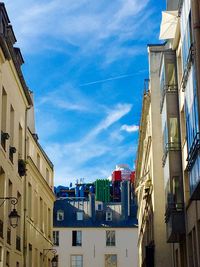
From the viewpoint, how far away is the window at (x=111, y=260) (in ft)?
252

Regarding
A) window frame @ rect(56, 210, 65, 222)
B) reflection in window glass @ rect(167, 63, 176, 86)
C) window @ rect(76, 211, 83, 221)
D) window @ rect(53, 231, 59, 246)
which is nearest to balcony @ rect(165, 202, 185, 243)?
reflection in window glass @ rect(167, 63, 176, 86)

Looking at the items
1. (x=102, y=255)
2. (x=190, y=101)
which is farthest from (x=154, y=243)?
(x=102, y=255)

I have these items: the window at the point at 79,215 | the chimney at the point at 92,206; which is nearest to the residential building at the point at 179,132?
the chimney at the point at 92,206

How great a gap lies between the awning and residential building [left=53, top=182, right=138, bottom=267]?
50643 millimetres

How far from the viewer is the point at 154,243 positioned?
37.0m

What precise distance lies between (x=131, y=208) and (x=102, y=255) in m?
7.70

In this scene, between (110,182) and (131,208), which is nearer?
(131,208)

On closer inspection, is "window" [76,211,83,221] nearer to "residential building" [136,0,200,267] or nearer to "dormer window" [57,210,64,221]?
"dormer window" [57,210,64,221]

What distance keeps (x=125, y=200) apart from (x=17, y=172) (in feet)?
174

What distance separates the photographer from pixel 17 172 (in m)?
29.4

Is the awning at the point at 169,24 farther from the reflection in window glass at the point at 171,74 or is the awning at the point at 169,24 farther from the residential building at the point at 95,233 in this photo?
the residential building at the point at 95,233

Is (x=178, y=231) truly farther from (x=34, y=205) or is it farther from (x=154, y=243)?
(x=34, y=205)

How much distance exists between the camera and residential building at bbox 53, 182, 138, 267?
7738 cm

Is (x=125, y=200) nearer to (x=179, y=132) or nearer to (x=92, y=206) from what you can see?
(x=92, y=206)
